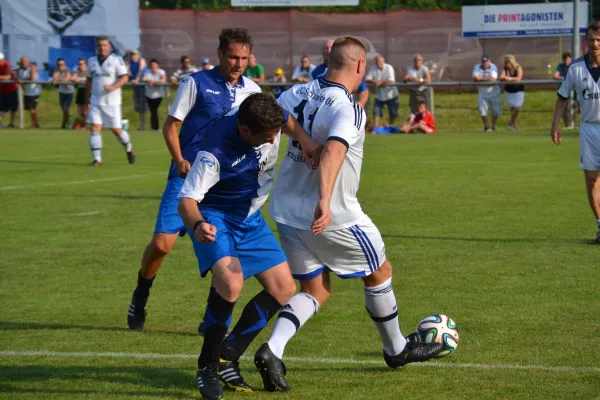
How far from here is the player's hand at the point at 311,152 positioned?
5.29m

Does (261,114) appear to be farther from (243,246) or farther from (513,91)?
(513,91)

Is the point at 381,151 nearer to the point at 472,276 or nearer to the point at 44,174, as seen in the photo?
the point at 44,174

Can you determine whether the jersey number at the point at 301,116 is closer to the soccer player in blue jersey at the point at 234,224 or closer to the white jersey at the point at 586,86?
the soccer player in blue jersey at the point at 234,224

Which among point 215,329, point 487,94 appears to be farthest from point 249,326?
point 487,94

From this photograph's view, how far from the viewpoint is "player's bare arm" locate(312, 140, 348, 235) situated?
5.05m

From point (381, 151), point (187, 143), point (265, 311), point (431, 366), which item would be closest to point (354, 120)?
point (265, 311)

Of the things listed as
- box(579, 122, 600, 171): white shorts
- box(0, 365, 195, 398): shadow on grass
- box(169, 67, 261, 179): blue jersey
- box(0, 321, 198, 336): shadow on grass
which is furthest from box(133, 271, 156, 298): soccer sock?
box(579, 122, 600, 171): white shorts

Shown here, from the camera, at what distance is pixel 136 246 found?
33.9 ft

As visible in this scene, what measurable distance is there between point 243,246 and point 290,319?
0.47 meters

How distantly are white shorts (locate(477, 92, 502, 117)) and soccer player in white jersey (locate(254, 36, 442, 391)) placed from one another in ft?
72.5

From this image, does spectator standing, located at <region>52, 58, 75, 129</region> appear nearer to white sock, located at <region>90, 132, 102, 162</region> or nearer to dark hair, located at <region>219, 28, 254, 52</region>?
white sock, located at <region>90, 132, 102, 162</region>

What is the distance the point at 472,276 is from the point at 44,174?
10497mm

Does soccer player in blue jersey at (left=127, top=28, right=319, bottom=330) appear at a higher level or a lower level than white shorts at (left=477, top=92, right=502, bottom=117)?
higher

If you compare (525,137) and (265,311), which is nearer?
(265,311)
